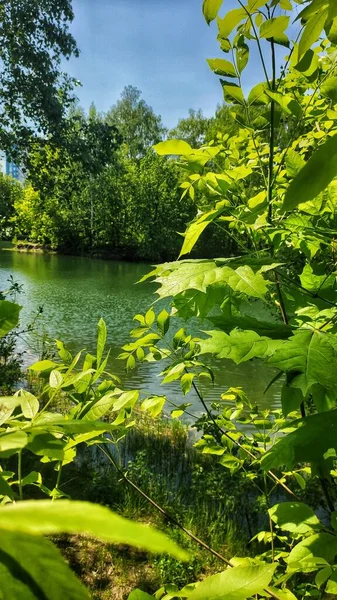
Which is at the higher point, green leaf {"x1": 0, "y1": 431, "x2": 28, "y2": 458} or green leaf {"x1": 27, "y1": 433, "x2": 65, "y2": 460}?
green leaf {"x1": 0, "y1": 431, "x2": 28, "y2": 458}

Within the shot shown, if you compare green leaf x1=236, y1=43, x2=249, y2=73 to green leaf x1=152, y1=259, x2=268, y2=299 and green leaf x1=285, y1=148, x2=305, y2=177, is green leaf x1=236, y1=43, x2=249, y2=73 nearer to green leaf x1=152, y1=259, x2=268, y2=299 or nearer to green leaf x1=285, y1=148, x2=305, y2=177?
green leaf x1=285, y1=148, x2=305, y2=177

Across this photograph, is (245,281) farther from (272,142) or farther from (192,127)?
(192,127)

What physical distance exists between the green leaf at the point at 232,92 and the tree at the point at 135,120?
42.0 m

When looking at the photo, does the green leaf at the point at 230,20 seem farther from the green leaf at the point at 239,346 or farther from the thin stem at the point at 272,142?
the green leaf at the point at 239,346

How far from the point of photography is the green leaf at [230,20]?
95 cm

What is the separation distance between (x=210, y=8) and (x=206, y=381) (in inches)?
325

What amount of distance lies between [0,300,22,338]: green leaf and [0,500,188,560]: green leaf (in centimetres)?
32

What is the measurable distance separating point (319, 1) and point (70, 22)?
955cm

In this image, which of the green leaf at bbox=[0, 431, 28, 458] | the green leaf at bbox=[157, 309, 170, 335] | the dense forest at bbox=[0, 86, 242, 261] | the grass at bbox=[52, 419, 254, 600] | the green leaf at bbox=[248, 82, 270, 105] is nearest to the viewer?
the green leaf at bbox=[0, 431, 28, 458]

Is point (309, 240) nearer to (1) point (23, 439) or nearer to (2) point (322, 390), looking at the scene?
(2) point (322, 390)

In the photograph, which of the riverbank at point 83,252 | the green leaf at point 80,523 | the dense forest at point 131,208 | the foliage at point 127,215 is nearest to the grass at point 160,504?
the green leaf at point 80,523

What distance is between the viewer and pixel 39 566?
0.20m

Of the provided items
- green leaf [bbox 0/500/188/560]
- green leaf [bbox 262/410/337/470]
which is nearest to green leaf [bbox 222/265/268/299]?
green leaf [bbox 262/410/337/470]

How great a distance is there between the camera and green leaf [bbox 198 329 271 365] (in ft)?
→ 2.65
